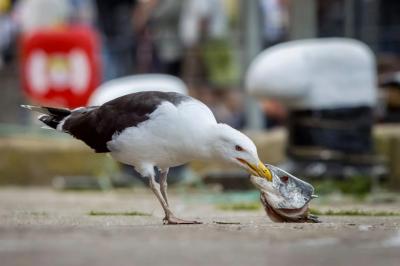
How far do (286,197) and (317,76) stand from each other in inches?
162

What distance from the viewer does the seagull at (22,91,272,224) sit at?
5.63 m

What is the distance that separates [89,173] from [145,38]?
3.09 m

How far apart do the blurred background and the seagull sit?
13.1 feet

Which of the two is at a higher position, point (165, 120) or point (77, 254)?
point (165, 120)

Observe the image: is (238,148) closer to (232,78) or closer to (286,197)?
(286,197)

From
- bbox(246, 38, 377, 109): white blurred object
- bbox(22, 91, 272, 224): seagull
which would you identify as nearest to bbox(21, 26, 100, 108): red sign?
bbox(246, 38, 377, 109): white blurred object

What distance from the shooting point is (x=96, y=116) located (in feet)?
20.0

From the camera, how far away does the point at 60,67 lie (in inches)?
508

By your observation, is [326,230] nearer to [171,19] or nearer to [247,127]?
[247,127]

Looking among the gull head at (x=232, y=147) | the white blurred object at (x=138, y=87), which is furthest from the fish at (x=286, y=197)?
the white blurred object at (x=138, y=87)

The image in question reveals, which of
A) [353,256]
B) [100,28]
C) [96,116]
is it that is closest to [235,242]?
[353,256]

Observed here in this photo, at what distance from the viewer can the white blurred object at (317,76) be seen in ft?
32.3

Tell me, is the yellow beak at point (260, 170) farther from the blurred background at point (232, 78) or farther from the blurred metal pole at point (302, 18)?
the blurred metal pole at point (302, 18)

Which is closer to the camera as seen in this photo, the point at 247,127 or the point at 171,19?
the point at 247,127
